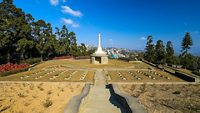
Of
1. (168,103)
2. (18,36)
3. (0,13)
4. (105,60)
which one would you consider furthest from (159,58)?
(168,103)

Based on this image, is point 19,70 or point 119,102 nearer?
point 119,102

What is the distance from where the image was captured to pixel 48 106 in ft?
39.8

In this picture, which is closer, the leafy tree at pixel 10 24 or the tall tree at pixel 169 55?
the leafy tree at pixel 10 24

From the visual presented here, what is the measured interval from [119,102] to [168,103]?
339cm

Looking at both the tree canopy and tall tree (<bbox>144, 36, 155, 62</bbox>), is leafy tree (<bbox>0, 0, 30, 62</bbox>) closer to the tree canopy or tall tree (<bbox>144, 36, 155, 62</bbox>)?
the tree canopy

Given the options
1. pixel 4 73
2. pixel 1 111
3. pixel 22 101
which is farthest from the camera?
pixel 4 73

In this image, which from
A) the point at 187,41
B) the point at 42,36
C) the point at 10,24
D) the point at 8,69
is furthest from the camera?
the point at 187,41

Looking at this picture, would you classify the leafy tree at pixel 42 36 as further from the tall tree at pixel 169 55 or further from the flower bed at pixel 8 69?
the tall tree at pixel 169 55

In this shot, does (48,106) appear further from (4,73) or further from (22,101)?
(4,73)

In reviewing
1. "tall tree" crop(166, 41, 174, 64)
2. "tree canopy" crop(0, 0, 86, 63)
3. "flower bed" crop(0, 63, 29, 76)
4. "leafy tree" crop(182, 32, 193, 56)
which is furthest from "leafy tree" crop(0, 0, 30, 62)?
"leafy tree" crop(182, 32, 193, 56)

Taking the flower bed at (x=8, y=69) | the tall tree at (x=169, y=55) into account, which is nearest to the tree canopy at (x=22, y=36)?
the flower bed at (x=8, y=69)

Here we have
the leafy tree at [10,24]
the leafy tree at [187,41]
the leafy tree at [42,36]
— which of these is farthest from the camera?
the leafy tree at [187,41]

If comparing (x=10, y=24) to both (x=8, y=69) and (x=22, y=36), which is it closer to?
(x=22, y=36)

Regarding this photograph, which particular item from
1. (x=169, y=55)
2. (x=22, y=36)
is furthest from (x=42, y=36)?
(x=169, y=55)
